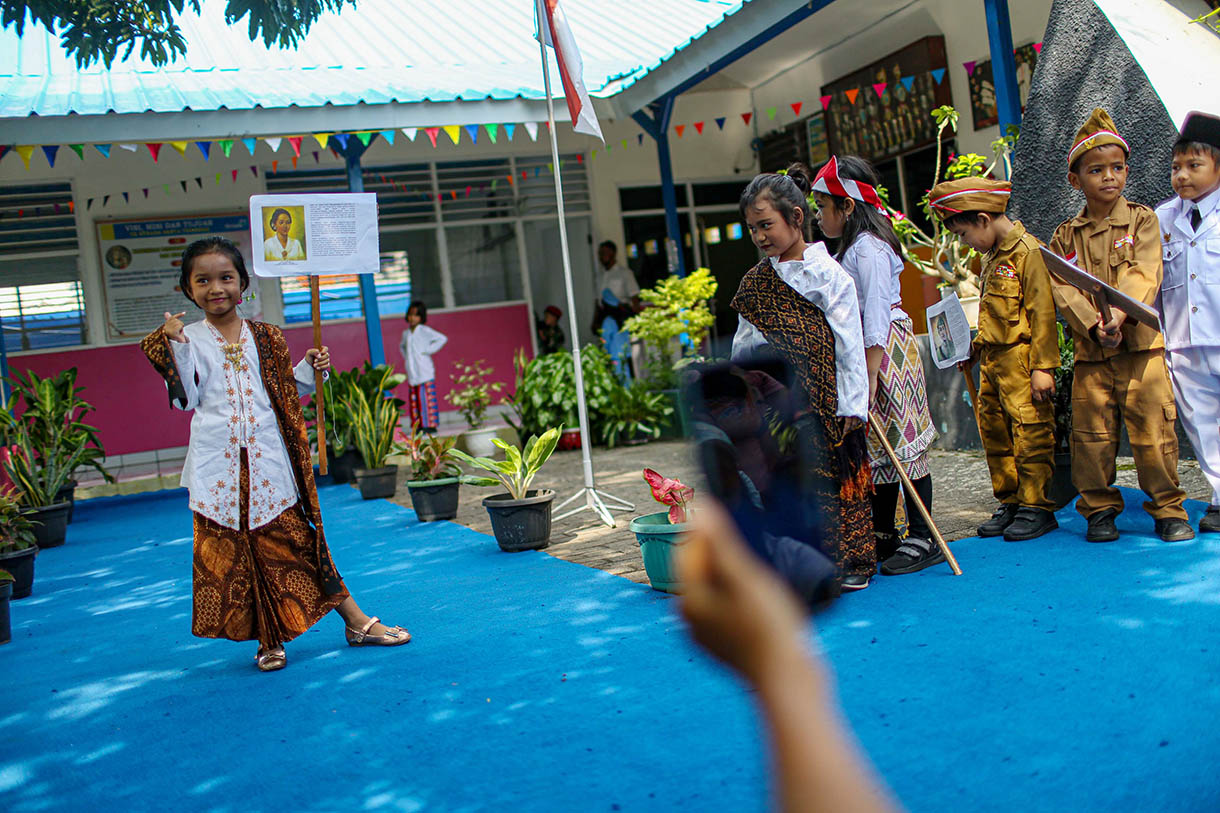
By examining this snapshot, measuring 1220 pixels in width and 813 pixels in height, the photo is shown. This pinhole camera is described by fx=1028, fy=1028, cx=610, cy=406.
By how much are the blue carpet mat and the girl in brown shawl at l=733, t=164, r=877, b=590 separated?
1.09 feet

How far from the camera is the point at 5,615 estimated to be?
14.9 ft

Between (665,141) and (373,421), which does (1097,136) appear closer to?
(373,421)

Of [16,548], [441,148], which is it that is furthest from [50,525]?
[441,148]

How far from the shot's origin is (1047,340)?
4262 millimetres

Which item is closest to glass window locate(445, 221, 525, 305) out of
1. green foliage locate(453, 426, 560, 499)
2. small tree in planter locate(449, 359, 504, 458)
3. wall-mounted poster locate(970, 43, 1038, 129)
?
small tree in planter locate(449, 359, 504, 458)

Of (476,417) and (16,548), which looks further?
(476,417)

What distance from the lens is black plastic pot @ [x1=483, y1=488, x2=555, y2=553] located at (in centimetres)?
533

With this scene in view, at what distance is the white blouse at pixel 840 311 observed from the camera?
376cm

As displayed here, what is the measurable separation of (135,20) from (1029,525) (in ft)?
20.1

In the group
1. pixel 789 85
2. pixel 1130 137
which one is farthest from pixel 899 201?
pixel 1130 137

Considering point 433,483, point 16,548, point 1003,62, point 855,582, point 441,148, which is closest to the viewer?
point 855,582

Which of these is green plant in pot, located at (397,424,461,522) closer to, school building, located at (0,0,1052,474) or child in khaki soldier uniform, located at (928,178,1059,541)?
school building, located at (0,0,1052,474)

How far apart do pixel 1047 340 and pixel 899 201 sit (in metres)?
7.14

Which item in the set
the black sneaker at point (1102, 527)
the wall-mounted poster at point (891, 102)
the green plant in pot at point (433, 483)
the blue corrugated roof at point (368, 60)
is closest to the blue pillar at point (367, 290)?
the blue corrugated roof at point (368, 60)
